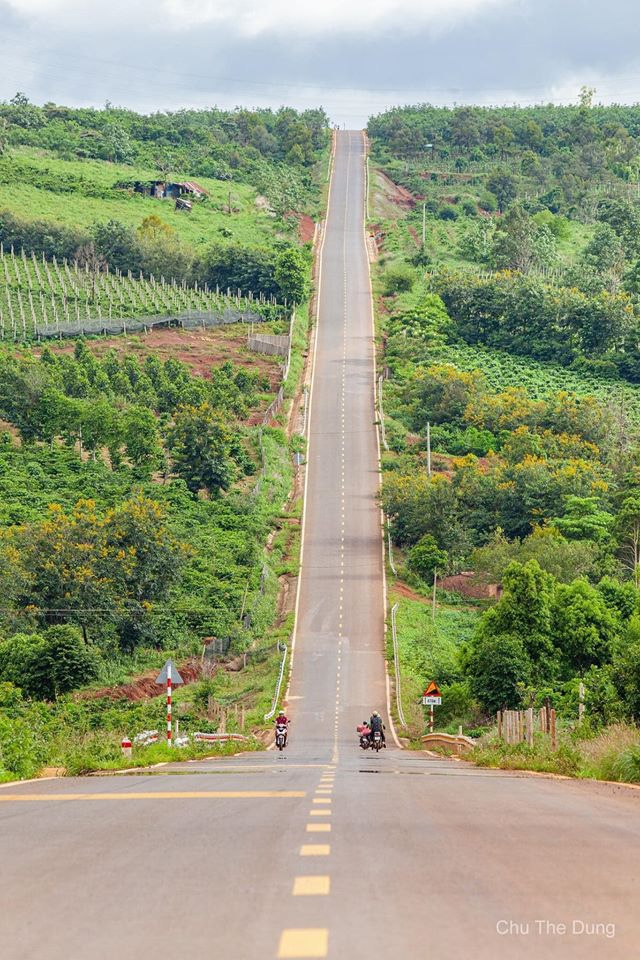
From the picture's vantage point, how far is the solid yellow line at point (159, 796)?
14539 mm

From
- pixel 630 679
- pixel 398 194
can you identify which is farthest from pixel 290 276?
pixel 630 679

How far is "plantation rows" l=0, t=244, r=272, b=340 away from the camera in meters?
102

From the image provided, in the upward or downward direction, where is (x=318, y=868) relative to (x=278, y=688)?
upward

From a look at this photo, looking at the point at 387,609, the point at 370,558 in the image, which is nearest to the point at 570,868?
the point at 387,609

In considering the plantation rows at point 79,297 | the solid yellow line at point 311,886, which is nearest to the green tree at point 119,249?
the plantation rows at point 79,297

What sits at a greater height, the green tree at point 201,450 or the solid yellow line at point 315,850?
the green tree at point 201,450

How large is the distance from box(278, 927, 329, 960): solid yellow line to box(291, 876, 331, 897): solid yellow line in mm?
858

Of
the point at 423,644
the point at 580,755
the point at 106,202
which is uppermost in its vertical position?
the point at 106,202

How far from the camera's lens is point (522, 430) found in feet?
284

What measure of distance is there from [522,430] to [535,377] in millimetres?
20529

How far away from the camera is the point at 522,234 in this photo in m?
136

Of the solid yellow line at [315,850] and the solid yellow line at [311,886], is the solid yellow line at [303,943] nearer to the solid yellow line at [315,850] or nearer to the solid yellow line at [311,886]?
the solid yellow line at [311,886]

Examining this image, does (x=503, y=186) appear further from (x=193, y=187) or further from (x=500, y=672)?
(x=500, y=672)

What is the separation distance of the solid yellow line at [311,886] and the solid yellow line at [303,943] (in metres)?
0.86
